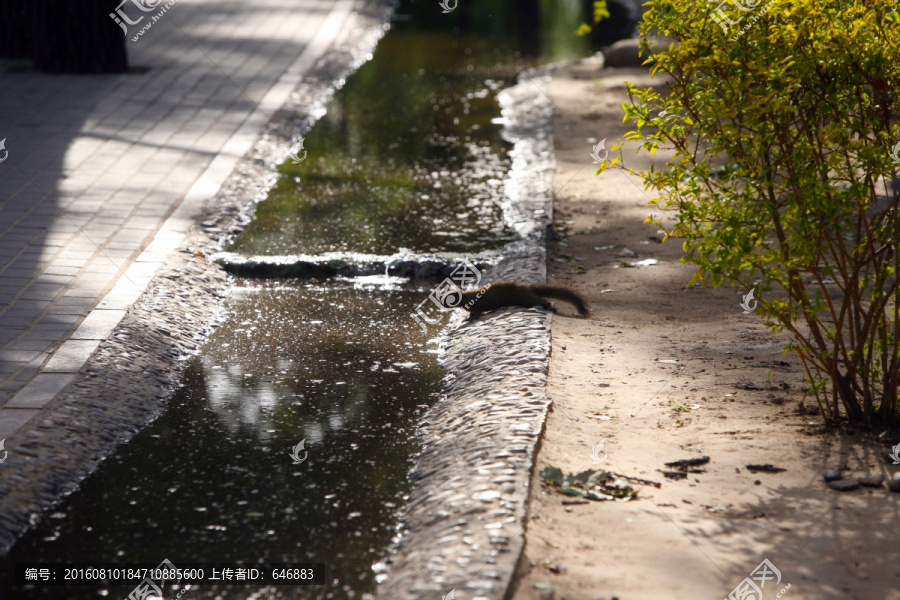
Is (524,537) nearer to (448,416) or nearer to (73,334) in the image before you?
(448,416)

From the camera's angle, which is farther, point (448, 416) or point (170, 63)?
point (170, 63)

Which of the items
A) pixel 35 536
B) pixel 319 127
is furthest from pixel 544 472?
pixel 319 127

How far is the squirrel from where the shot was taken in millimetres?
5914

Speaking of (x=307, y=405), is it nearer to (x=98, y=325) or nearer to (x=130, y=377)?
(x=130, y=377)

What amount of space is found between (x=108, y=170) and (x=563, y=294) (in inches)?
174

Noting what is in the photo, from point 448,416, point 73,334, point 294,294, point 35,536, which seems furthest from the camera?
point 294,294

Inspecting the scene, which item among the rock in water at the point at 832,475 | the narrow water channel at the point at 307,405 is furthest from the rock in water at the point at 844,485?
the narrow water channel at the point at 307,405

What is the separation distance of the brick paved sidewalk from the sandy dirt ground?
2.54 meters

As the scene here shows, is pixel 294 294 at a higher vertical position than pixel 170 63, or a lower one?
lower

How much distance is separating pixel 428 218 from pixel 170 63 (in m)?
6.28

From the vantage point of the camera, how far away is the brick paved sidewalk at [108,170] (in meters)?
5.32

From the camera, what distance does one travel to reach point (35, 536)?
3.67 meters

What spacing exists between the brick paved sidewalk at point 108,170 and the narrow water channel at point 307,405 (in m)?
0.64

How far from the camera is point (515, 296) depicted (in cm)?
593
